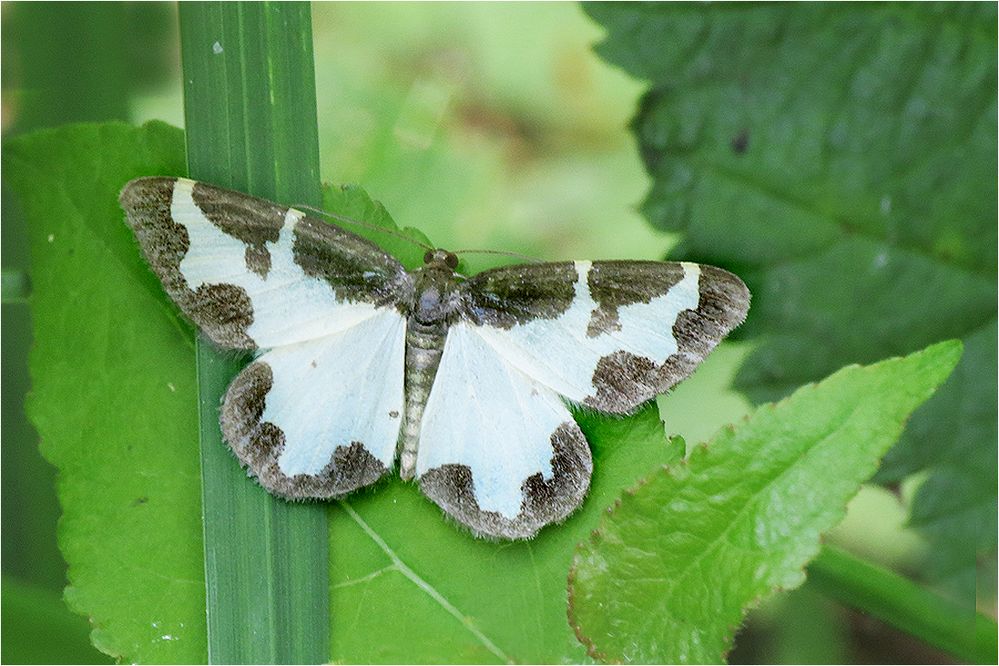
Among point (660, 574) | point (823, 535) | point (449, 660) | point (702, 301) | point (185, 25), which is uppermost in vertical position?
point (185, 25)

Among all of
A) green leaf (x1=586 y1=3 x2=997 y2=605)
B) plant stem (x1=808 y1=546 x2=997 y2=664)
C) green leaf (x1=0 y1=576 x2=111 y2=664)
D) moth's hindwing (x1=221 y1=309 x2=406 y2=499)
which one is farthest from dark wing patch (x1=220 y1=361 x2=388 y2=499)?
plant stem (x1=808 y1=546 x2=997 y2=664)

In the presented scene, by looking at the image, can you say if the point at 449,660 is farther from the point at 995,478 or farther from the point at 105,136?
the point at 995,478

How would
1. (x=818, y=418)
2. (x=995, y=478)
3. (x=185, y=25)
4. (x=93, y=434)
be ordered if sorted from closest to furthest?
(x=818, y=418)
(x=93, y=434)
(x=185, y=25)
(x=995, y=478)

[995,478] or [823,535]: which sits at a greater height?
[823,535]

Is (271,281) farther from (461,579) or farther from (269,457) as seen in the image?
(461,579)

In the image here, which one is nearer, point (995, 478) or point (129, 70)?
point (995, 478)

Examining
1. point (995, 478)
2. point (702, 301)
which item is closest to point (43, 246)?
point (702, 301)

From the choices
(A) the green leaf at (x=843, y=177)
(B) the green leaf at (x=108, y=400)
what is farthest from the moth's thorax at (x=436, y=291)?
(A) the green leaf at (x=843, y=177)
